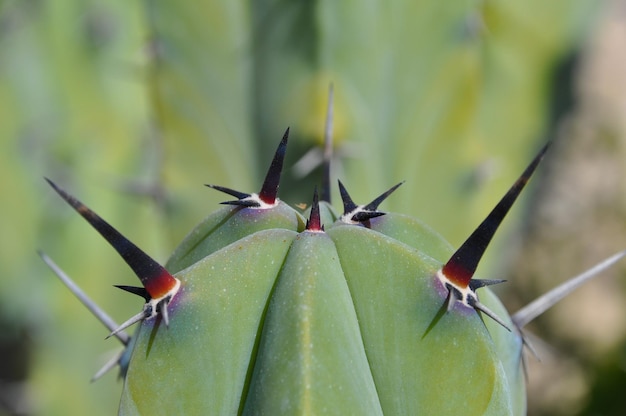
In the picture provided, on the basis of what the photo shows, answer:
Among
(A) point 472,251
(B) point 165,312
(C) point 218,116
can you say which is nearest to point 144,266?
(B) point 165,312

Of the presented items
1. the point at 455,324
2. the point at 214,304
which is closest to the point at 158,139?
the point at 214,304

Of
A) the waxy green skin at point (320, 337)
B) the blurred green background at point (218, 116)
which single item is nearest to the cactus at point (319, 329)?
the waxy green skin at point (320, 337)

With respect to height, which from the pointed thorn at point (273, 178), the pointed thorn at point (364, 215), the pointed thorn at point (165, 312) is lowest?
the pointed thorn at point (364, 215)

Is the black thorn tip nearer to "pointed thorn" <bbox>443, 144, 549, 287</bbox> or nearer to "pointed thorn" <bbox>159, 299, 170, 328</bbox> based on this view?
"pointed thorn" <bbox>443, 144, 549, 287</bbox>

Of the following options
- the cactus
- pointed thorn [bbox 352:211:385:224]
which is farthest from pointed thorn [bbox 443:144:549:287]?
pointed thorn [bbox 352:211:385:224]

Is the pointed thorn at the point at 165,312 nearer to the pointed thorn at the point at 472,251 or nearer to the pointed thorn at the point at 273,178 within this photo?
the pointed thorn at the point at 273,178

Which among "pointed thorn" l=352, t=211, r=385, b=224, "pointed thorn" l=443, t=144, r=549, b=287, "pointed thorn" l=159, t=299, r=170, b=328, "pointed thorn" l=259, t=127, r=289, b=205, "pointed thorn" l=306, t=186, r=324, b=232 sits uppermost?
"pointed thorn" l=259, t=127, r=289, b=205
